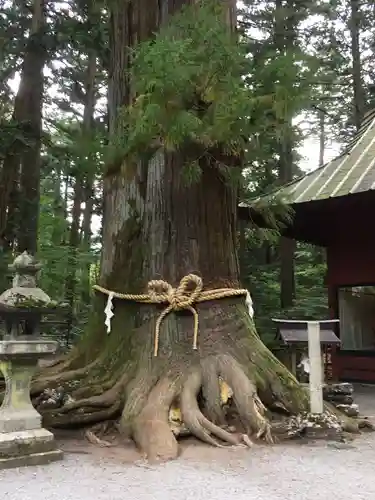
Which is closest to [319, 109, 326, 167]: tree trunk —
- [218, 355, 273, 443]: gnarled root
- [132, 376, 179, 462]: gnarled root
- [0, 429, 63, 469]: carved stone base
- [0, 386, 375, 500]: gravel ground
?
[218, 355, 273, 443]: gnarled root

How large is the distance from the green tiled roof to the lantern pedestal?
3757mm

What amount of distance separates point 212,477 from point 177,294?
175 centimetres

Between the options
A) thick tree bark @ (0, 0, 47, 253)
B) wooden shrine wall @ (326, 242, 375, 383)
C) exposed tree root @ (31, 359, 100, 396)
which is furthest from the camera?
A: thick tree bark @ (0, 0, 47, 253)

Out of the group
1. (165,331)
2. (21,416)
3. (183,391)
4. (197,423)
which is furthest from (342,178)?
(21,416)

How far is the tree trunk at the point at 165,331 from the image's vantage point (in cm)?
425

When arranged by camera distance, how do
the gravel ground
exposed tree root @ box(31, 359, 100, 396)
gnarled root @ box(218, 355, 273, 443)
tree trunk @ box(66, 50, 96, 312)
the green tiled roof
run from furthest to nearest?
tree trunk @ box(66, 50, 96, 312), the green tiled roof, exposed tree root @ box(31, 359, 100, 396), gnarled root @ box(218, 355, 273, 443), the gravel ground

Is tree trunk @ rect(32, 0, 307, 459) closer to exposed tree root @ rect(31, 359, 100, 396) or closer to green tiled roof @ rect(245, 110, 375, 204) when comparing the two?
exposed tree root @ rect(31, 359, 100, 396)

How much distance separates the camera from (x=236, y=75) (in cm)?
388

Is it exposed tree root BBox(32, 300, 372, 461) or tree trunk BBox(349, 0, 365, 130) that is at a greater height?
tree trunk BBox(349, 0, 365, 130)

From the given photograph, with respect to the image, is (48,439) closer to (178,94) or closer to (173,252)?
(173,252)

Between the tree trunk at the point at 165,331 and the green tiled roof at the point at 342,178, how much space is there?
197 centimetres

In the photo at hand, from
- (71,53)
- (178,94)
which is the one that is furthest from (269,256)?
(178,94)

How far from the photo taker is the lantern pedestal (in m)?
3.58

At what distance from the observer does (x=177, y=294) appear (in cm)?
470
